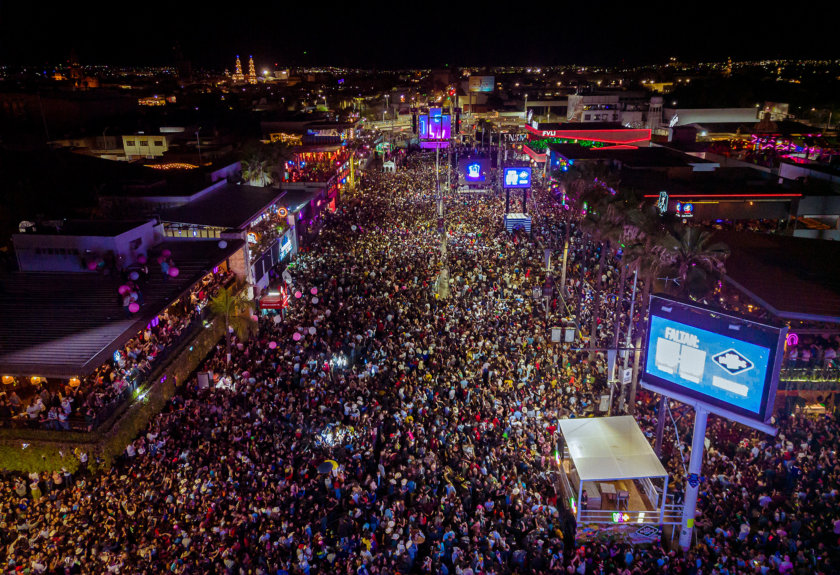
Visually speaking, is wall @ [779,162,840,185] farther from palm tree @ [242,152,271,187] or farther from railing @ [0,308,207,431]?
railing @ [0,308,207,431]

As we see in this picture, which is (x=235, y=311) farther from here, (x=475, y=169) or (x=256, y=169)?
(x=475, y=169)

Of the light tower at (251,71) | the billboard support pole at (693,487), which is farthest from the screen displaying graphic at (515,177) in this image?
the light tower at (251,71)

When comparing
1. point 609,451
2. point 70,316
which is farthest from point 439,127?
point 609,451

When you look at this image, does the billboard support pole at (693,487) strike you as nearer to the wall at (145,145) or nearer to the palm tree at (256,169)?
the palm tree at (256,169)

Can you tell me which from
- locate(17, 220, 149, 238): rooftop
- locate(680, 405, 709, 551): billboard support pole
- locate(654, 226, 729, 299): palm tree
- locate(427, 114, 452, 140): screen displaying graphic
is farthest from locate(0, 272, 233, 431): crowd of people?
locate(427, 114, 452, 140): screen displaying graphic

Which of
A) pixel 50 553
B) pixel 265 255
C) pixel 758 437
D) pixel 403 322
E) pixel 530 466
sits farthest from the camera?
pixel 265 255

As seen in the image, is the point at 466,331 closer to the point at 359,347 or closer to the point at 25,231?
the point at 359,347

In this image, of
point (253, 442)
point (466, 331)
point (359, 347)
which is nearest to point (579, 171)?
point (466, 331)
